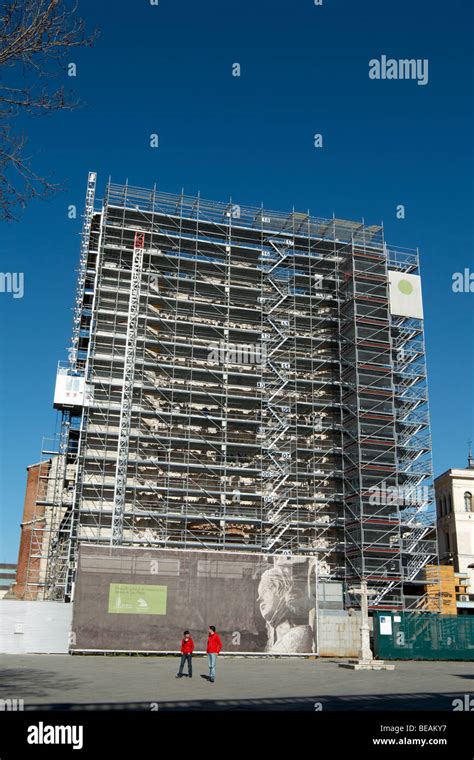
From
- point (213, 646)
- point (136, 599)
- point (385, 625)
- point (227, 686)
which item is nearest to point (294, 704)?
point (227, 686)

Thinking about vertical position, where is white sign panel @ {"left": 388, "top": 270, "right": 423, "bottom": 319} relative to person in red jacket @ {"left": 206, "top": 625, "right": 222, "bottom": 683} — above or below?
above

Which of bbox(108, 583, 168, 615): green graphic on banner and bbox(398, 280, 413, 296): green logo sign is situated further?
bbox(398, 280, 413, 296): green logo sign

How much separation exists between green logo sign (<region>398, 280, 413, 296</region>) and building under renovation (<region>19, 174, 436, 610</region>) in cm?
10

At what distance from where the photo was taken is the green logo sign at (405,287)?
47281 millimetres

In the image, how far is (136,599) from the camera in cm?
2862

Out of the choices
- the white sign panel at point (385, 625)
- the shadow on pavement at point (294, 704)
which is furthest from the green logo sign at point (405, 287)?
the shadow on pavement at point (294, 704)

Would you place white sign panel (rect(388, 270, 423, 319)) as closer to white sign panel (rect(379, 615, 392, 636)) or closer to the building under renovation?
the building under renovation

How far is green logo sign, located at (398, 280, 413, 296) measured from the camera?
155ft

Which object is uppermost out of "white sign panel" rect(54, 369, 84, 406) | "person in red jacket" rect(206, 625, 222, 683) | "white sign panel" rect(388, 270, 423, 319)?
"white sign panel" rect(388, 270, 423, 319)

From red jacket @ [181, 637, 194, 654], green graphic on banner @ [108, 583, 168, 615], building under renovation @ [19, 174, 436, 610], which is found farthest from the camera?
building under renovation @ [19, 174, 436, 610]

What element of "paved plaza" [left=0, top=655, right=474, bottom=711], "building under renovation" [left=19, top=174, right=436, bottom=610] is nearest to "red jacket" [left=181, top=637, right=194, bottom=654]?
"paved plaza" [left=0, top=655, right=474, bottom=711]

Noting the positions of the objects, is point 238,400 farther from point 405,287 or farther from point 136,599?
point 136,599

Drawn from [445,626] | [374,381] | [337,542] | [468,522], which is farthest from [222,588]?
[468,522]

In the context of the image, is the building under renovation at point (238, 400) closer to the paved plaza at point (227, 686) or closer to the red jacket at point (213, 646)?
the paved plaza at point (227, 686)
